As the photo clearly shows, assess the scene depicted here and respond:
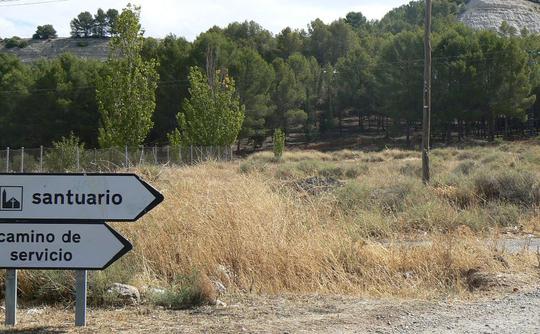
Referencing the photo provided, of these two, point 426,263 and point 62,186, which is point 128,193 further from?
point 426,263

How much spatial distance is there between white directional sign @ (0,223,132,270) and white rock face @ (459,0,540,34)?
519ft

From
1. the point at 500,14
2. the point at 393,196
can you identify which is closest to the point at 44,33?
the point at 500,14

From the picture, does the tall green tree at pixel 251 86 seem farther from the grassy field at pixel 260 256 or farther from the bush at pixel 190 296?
the bush at pixel 190 296

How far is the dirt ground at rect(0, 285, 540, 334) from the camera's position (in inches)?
234

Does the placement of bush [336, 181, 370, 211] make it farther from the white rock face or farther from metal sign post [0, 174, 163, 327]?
the white rock face

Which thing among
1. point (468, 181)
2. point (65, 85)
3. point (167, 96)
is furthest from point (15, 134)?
point (468, 181)

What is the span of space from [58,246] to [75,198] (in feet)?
1.40

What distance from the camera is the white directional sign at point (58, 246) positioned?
590 centimetres

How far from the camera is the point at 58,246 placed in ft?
19.4

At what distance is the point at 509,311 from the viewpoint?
22.1ft

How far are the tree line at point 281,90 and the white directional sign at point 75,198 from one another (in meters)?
41.6

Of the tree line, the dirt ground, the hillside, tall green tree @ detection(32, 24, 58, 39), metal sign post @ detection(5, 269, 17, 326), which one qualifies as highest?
tall green tree @ detection(32, 24, 58, 39)

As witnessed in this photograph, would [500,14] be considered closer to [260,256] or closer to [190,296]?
[260,256]

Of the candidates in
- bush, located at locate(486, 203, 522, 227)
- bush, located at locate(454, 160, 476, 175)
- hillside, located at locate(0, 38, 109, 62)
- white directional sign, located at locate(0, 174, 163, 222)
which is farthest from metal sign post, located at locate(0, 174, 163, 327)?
hillside, located at locate(0, 38, 109, 62)
